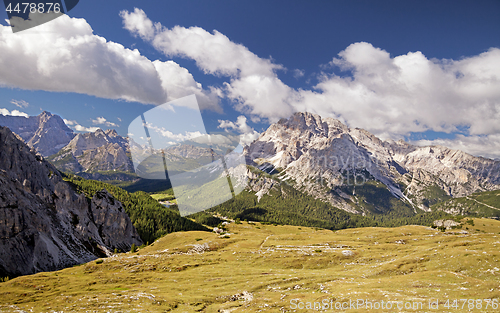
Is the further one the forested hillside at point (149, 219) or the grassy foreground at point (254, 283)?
the forested hillside at point (149, 219)

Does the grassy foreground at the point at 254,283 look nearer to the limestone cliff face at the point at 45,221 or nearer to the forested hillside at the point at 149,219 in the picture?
the limestone cliff face at the point at 45,221

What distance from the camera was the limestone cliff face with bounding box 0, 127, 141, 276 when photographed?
195 feet

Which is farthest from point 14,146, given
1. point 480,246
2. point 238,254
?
point 480,246

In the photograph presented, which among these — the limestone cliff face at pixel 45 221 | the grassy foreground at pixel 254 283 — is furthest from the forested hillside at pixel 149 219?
the grassy foreground at pixel 254 283

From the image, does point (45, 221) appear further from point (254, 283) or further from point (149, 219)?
point (149, 219)

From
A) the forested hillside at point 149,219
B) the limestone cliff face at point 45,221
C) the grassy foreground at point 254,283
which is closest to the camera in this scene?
the grassy foreground at point 254,283

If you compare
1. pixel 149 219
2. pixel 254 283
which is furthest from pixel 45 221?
pixel 149 219

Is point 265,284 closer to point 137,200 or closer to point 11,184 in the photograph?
point 11,184

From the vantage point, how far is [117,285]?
38094 mm

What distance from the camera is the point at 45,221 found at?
7412cm

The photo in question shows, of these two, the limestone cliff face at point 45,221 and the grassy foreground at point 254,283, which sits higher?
the limestone cliff face at point 45,221

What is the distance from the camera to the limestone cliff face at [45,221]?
59438mm

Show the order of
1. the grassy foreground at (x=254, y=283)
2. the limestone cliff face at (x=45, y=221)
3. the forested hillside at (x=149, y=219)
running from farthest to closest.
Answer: the forested hillside at (x=149, y=219) → the limestone cliff face at (x=45, y=221) → the grassy foreground at (x=254, y=283)

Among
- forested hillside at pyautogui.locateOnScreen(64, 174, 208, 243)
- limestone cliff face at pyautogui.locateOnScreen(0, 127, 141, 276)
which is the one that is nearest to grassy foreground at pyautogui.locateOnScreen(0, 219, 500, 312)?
limestone cliff face at pyautogui.locateOnScreen(0, 127, 141, 276)
